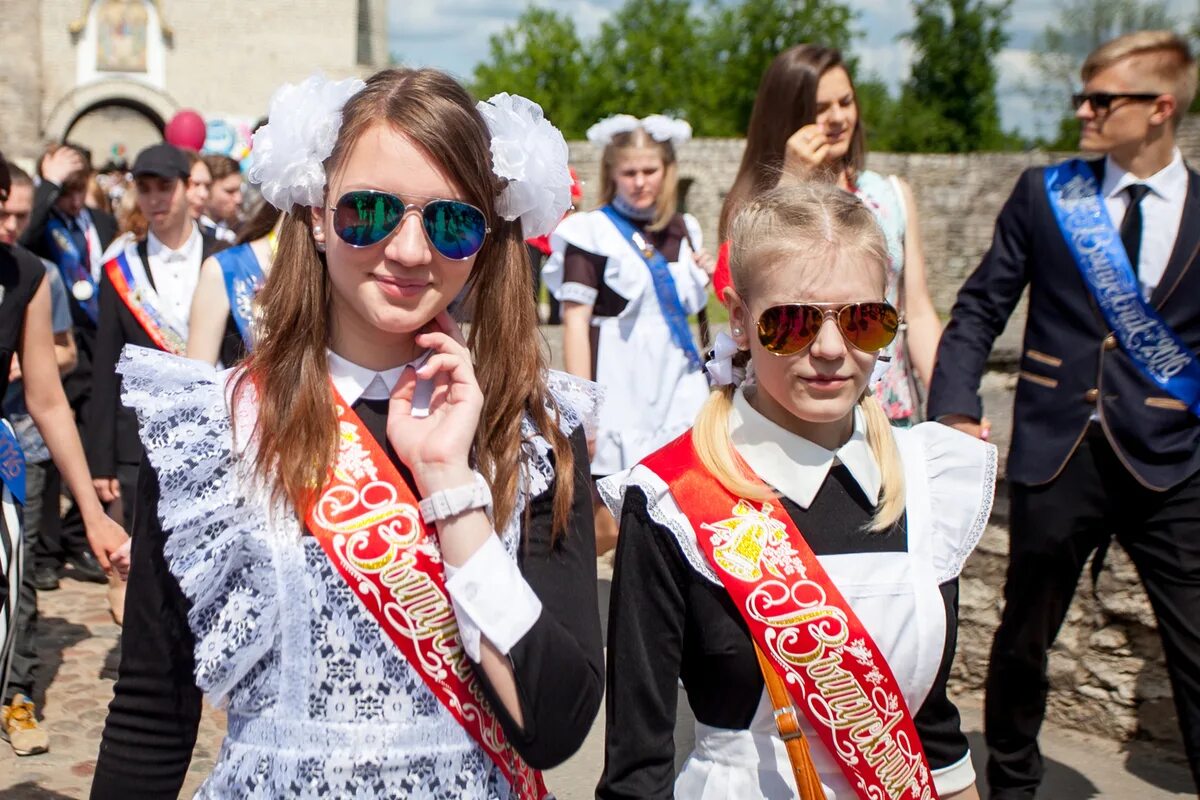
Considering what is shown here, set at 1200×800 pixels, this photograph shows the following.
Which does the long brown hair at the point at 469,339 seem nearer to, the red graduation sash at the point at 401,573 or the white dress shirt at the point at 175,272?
the red graduation sash at the point at 401,573

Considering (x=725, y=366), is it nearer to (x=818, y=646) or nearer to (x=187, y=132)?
(x=818, y=646)

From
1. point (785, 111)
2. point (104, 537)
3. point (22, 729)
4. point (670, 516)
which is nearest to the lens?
point (670, 516)

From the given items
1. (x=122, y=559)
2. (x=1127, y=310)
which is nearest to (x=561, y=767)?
(x=122, y=559)

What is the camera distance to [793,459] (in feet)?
6.38

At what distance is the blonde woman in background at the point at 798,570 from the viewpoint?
1852 millimetres

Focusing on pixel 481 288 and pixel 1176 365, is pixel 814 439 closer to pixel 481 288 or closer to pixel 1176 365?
pixel 481 288

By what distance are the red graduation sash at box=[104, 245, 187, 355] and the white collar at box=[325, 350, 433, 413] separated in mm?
3288

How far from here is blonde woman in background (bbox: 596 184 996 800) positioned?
6.07 feet

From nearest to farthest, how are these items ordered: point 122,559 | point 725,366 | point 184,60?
point 725,366 → point 122,559 → point 184,60

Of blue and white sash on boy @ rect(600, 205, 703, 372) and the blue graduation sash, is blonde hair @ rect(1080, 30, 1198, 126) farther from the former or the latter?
the blue graduation sash

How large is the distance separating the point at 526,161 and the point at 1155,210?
6.79 ft

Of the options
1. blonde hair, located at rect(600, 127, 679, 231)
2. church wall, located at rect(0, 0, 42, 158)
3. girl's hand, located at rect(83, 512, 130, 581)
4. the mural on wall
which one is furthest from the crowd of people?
the mural on wall

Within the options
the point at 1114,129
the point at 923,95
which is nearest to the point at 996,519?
the point at 1114,129

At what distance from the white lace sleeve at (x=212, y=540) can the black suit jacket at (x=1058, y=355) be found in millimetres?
2029
